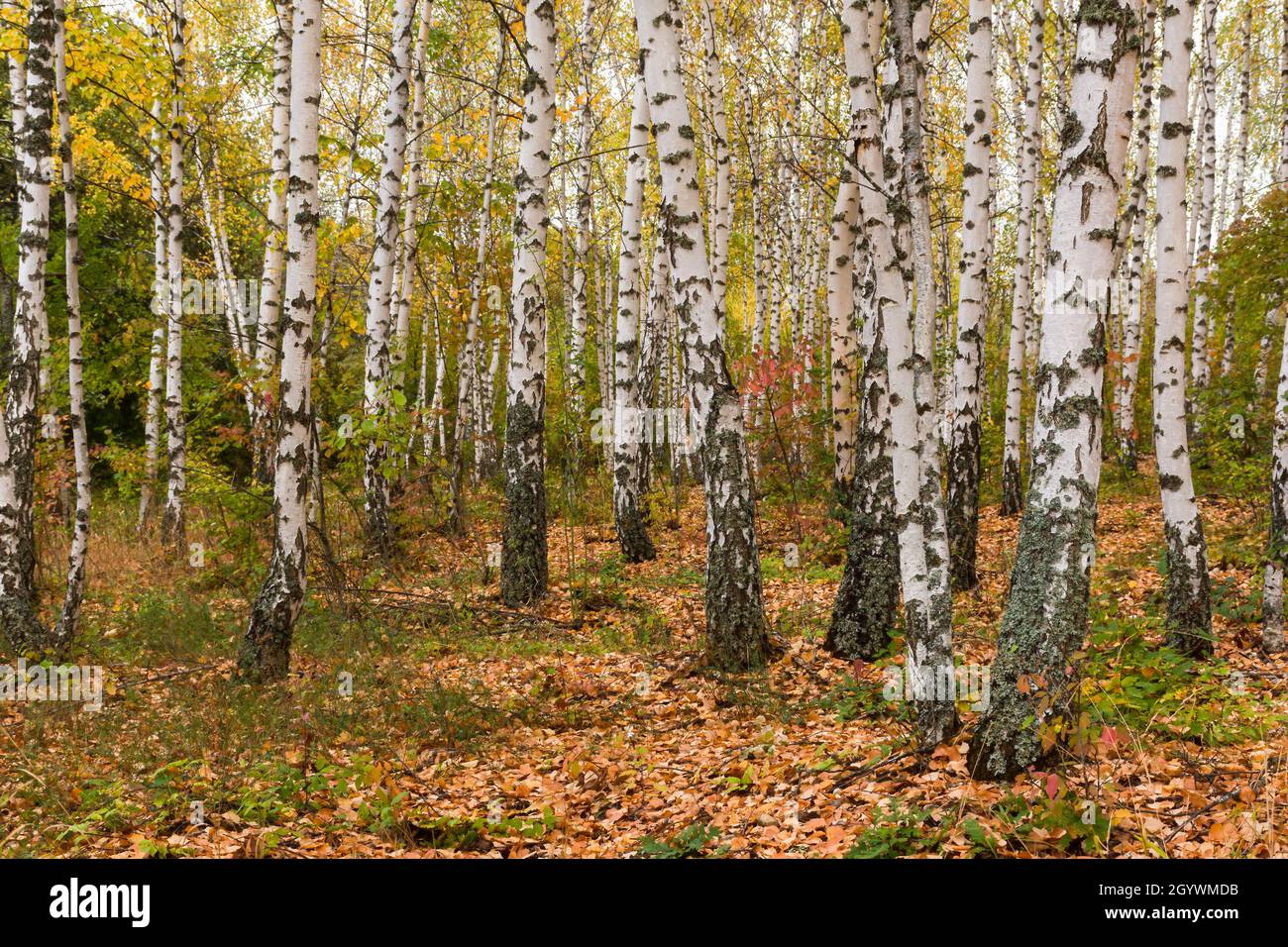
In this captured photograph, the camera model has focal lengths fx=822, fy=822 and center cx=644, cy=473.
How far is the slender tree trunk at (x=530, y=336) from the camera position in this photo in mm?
8016

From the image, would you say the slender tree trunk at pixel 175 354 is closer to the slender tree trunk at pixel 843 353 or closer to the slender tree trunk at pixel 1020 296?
the slender tree trunk at pixel 843 353

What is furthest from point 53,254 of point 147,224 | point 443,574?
point 443,574

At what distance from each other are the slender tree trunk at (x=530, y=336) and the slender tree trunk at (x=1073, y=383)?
17.2ft

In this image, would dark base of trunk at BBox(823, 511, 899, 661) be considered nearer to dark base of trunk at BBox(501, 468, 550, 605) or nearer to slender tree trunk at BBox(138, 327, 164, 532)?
dark base of trunk at BBox(501, 468, 550, 605)

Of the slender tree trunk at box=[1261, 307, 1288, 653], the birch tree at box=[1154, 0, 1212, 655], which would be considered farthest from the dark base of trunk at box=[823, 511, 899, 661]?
the slender tree trunk at box=[1261, 307, 1288, 653]

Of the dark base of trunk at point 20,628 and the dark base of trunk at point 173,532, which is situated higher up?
the dark base of trunk at point 173,532

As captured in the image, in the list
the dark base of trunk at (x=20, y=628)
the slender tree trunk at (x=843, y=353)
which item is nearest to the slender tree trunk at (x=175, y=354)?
the dark base of trunk at (x=20, y=628)

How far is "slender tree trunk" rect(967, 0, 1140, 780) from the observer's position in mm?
3824

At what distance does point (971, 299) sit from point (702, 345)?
3901mm

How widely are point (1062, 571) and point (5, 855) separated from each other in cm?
513

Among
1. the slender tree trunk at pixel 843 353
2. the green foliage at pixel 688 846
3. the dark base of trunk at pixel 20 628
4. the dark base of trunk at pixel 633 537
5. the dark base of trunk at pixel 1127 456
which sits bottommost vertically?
the green foliage at pixel 688 846

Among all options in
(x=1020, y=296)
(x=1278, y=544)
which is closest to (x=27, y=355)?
(x=1278, y=544)

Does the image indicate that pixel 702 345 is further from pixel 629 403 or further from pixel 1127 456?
pixel 1127 456

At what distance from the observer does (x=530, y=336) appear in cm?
835
